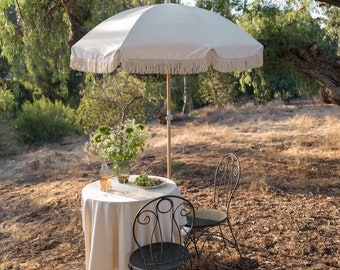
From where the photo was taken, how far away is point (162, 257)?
301 cm

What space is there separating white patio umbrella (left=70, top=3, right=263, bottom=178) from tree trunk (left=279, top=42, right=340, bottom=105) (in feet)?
10.3

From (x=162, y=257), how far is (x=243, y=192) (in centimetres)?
297

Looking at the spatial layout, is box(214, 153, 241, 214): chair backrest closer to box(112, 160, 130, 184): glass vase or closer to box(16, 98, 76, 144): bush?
box(112, 160, 130, 184): glass vase

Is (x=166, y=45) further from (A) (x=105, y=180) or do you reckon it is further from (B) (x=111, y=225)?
(B) (x=111, y=225)

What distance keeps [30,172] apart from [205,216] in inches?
232

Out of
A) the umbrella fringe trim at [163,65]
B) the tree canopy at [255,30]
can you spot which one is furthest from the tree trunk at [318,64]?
the umbrella fringe trim at [163,65]

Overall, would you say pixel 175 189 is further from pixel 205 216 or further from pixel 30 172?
pixel 30 172

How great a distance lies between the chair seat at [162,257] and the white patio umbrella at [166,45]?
1.40 meters

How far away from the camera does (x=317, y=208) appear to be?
4988 millimetres

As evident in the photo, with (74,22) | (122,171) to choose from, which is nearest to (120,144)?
(122,171)

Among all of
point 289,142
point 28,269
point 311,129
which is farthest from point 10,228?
point 311,129

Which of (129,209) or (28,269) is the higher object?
(129,209)

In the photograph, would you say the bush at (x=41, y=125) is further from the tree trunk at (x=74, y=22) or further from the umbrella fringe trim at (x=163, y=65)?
the umbrella fringe trim at (x=163, y=65)

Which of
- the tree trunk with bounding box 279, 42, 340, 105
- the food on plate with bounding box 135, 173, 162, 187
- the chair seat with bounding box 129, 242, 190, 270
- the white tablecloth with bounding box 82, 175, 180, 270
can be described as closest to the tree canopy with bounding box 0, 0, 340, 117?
the tree trunk with bounding box 279, 42, 340, 105
